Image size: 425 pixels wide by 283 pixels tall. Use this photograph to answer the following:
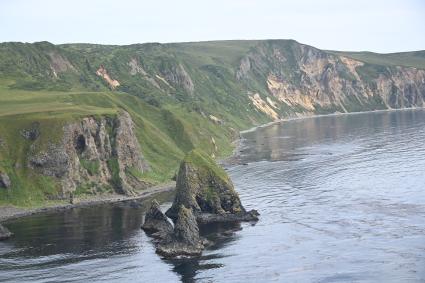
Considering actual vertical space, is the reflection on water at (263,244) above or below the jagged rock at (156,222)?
below

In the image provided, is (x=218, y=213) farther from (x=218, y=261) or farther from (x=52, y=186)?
(x=52, y=186)

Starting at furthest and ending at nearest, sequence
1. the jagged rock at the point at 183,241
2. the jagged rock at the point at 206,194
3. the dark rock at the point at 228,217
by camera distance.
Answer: the jagged rock at the point at 206,194
the dark rock at the point at 228,217
the jagged rock at the point at 183,241

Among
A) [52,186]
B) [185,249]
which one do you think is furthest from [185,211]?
[52,186]

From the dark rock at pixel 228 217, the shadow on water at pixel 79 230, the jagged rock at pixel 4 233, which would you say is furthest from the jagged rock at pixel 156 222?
the jagged rock at pixel 4 233

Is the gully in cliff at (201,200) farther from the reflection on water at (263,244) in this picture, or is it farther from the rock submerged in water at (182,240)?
the rock submerged in water at (182,240)

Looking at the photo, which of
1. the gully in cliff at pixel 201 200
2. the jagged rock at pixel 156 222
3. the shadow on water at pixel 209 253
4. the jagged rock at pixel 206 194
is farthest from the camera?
the jagged rock at pixel 206 194

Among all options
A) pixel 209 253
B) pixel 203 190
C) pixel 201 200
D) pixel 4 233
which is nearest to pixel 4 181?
pixel 4 233

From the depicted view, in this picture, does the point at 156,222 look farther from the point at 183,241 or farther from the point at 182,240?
the point at 183,241

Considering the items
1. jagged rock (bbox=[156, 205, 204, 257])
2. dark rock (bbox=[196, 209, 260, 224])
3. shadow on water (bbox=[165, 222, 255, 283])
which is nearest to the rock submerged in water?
jagged rock (bbox=[156, 205, 204, 257])
